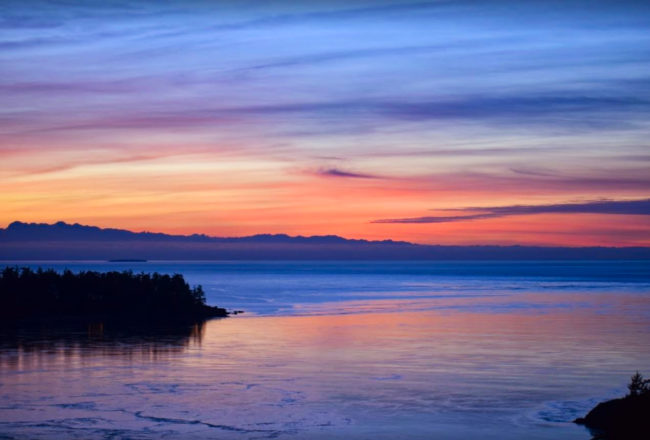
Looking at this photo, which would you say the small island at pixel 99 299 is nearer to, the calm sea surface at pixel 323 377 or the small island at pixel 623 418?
the calm sea surface at pixel 323 377

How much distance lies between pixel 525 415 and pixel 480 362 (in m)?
15.8

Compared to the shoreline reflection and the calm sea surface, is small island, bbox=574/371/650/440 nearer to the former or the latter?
the calm sea surface

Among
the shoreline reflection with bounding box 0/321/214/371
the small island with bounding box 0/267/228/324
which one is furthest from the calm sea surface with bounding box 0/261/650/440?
the small island with bounding box 0/267/228/324

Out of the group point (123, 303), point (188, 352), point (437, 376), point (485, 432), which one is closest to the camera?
point (485, 432)

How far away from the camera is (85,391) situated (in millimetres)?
42344

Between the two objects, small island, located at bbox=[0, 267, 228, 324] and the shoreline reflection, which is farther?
small island, located at bbox=[0, 267, 228, 324]

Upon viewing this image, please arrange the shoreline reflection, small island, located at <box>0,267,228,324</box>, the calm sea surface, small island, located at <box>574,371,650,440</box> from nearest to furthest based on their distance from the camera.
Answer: small island, located at <box>574,371,650,440</box> < the calm sea surface < the shoreline reflection < small island, located at <box>0,267,228,324</box>

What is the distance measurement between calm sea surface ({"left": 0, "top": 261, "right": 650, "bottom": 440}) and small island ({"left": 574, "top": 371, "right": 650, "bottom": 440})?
0.89 meters

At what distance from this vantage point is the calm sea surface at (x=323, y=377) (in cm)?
3434

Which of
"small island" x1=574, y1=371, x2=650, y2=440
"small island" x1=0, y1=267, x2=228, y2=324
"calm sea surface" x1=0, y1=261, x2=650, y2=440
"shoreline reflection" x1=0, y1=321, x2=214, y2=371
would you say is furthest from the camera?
"small island" x1=0, y1=267, x2=228, y2=324

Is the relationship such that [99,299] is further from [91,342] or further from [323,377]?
[323,377]

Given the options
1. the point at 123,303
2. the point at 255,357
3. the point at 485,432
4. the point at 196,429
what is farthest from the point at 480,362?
the point at 123,303

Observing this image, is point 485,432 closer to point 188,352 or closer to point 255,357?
point 255,357

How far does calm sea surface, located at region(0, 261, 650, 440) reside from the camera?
34.3 m
